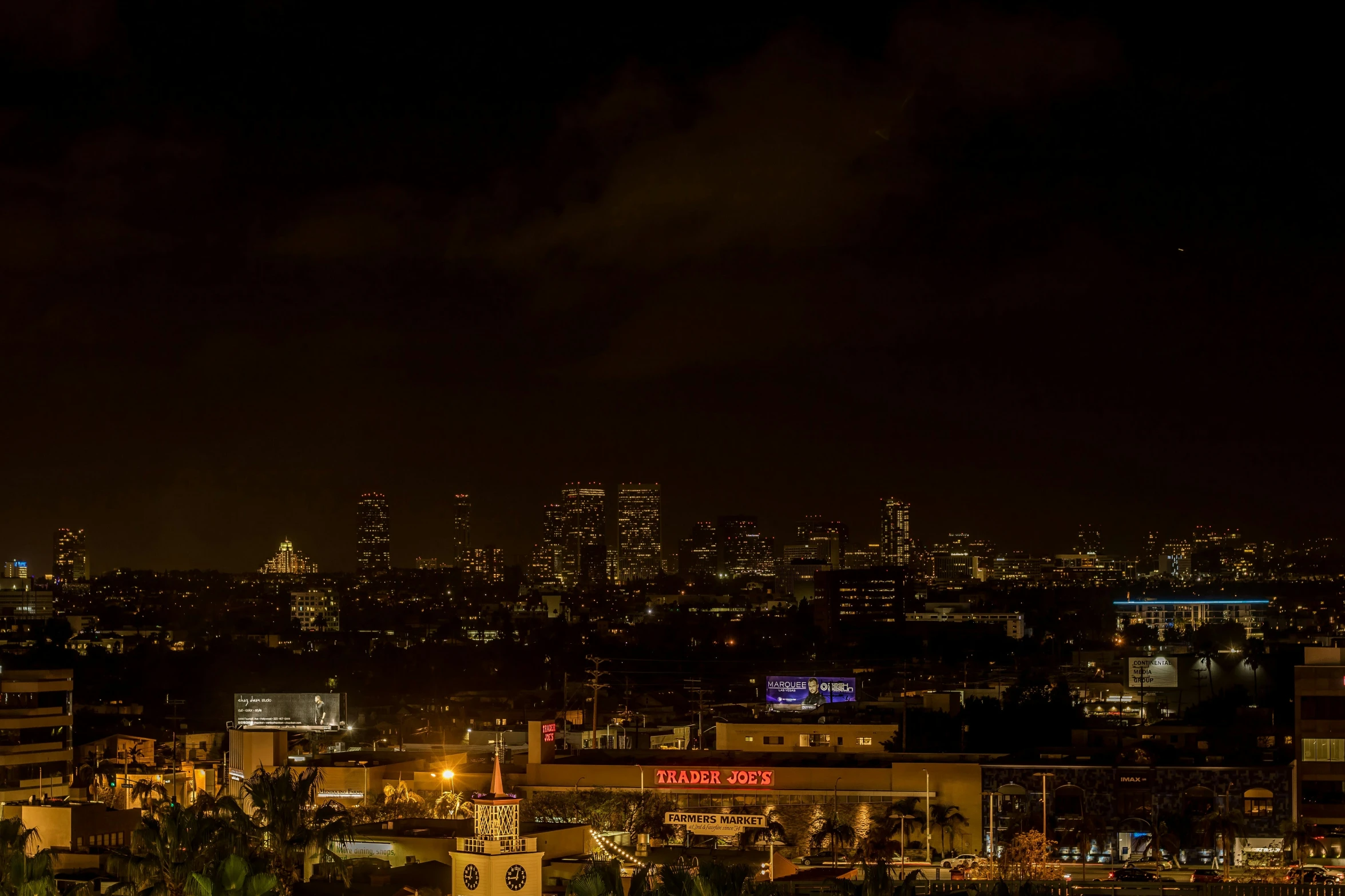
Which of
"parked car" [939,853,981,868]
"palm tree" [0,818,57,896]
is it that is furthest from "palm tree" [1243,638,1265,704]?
"palm tree" [0,818,57,896]

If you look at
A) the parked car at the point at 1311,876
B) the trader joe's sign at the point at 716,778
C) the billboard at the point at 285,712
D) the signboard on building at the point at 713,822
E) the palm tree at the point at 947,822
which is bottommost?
the parked car at the point at 1311,876

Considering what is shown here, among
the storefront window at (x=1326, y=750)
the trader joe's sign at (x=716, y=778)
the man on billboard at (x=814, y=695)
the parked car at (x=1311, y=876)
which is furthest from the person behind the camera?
the man on billboard at (x=814, y=695)

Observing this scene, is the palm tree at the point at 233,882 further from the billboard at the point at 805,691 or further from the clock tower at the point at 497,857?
the billboard at the point at 805,691

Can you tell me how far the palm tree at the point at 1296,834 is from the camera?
177 ft

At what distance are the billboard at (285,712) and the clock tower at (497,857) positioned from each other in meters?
52.4

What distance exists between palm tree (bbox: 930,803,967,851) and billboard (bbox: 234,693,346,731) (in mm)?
33363

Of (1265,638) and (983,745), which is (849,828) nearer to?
(983,745)

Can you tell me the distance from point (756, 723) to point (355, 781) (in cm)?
1943

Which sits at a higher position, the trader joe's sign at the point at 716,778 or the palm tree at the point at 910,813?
the trader joe's sign at the point at 716,778

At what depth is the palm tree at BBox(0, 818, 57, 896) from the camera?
3094 cm

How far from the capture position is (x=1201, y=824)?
183ft

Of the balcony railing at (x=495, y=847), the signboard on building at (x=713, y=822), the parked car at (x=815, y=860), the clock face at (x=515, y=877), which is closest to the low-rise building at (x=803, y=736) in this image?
the parked car at (x=815, y=860)

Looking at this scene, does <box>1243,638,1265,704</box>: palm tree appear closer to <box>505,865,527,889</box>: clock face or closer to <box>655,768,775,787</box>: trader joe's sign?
<box>655,768,775,787</box>: trader joe's sign

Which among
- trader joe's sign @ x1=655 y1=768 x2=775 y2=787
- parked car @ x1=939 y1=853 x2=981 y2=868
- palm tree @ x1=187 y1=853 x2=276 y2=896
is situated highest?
palm tree @ x1=187 y1=853 x2=276 y2=896
